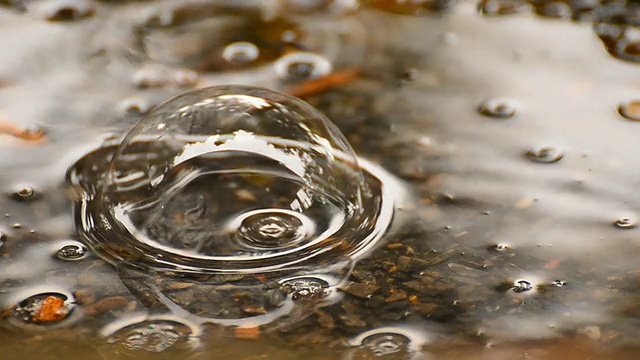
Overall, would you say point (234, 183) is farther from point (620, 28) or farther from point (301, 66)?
point (620, 28)

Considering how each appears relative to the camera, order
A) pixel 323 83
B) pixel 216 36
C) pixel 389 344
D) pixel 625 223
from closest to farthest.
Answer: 1. pixel 389 344
2. pixel 625 223
3. pixel 323 83
4. pixel 216 36

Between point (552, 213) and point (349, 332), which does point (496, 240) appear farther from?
point (349, 332)

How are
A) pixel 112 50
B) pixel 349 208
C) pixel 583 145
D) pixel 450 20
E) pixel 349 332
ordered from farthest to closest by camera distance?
1. pixel 450 20
2. pixel 112 50
3. pixel 583 145
4. pixel 349 208
5. pixel 349 332

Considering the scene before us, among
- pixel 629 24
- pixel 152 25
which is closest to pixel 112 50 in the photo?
pixel 152 25

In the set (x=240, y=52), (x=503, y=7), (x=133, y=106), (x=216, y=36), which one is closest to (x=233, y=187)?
(x=133, y=106)

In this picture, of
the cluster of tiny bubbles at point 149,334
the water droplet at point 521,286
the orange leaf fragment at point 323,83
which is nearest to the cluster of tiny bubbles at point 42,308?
the cluster of tiny bubbles at point 149,334

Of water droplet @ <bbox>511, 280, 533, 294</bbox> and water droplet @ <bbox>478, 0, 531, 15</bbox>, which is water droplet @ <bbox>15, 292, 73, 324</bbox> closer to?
water droplet @ <bbox>511, 280, 533, 294</bbox>
